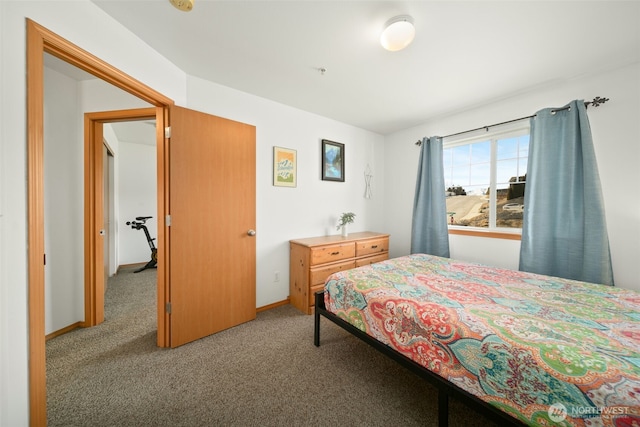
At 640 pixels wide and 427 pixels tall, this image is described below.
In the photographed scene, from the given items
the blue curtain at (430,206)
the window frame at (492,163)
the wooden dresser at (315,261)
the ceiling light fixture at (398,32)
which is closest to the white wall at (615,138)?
the window frame at (492,163)

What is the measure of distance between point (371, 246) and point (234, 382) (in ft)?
7.31

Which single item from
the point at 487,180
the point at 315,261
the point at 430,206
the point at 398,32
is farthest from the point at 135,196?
the point at 487,180

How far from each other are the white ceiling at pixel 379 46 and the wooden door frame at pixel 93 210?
2.86ft

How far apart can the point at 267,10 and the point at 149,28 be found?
0.90 m

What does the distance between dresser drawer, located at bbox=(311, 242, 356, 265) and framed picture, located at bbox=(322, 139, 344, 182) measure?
3.38ft

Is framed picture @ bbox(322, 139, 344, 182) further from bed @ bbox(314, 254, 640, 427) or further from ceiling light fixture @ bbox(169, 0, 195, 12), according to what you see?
ceiling light fixture @ bbox(169, 0, 195, 12)

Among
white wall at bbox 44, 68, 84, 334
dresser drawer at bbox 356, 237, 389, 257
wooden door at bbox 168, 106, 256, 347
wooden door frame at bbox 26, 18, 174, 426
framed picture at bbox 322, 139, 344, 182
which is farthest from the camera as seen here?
framed picture at bbox 322, 139, 344, 182

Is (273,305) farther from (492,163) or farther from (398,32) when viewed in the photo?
(492,163)

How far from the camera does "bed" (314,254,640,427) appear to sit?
0.81 meters

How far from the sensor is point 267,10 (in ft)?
4.71

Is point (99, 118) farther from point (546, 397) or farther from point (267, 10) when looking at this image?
point (546, 397)

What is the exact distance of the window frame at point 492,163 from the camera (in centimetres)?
258

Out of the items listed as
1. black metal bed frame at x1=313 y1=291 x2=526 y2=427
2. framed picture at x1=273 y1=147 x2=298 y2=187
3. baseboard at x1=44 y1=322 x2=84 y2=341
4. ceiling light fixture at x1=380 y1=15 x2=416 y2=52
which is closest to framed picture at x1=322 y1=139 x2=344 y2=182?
framed picture at x1=273 y1=147 x2=298 y2=187

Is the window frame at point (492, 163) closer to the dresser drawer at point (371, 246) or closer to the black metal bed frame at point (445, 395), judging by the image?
the dresser drawer at point (371, 246)
